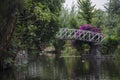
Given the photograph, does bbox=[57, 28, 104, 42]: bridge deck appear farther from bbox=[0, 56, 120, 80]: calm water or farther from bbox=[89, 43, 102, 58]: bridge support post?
bbox=[0, 56, 120, 80]: calm water

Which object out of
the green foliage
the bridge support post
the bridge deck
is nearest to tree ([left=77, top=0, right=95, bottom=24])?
the bridge deck

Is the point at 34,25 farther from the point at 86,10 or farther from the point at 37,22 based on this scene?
the point at 86,10

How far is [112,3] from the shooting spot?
41.8 metres

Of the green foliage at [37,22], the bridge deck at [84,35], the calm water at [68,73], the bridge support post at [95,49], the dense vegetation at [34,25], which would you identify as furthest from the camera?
the bridge deck at [84,35]

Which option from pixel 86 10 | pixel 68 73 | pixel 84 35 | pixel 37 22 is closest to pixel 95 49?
pixel 84 35

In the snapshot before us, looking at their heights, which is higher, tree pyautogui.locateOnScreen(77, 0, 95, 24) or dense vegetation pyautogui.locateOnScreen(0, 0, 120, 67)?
tree pyautogui.locateOnScreen(77, 0, 95, 24)

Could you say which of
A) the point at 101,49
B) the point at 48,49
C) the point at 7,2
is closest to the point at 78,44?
the point at 101,49

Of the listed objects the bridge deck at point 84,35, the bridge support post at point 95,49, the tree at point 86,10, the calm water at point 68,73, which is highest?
the tree at point 86,10

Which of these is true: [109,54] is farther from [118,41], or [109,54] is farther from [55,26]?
[55,26]

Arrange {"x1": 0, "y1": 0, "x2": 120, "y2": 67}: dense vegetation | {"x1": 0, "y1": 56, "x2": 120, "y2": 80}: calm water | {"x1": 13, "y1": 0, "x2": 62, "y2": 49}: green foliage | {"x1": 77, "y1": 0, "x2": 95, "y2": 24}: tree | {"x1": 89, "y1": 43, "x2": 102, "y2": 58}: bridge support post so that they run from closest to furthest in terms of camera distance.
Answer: {"x1": 0, "y1": 0, "x2": 120, "y2": 67}: dense vegetation → {"x1": 0, "y1": 56, "x2": 120, "y2": 80}: calm water → {"x1": 13, "y1": 0, "x2": 62, "y2": 49}: green foliage → {"x1": 89, "y1": 43, "x2": 102, "y2": 58}: bridge support post → {"x1": 77, "y1": 0, "x2": 95, "y2": 24}: tree

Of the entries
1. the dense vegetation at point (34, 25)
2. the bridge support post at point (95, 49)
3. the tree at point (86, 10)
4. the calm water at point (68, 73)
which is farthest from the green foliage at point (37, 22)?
the tree at point (86, 10)

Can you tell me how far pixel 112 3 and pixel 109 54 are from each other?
11.5 m

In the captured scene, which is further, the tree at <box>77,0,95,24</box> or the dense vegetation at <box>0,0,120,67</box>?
the tree at <box>77,0,95,24</box>

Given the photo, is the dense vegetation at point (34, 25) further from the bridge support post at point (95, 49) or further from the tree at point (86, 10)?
the tree at point (86, 10)
